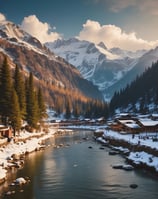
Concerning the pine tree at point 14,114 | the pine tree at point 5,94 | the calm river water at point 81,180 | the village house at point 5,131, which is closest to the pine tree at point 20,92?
the pine tree at point 5,94

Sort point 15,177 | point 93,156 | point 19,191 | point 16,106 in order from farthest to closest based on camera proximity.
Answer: point 16,106 → point 93,156 → point 15,177 → point 19,191

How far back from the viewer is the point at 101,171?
54.4 metres

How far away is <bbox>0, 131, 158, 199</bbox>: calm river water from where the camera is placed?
40.5m

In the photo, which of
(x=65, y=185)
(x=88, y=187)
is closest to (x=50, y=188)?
(x=65, y=185)

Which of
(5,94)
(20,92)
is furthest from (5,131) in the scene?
(20,92)

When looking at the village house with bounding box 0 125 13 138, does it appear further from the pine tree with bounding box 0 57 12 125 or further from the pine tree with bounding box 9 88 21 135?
the pine tree with bounding box 0 57 12 125

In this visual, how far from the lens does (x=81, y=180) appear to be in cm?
4819

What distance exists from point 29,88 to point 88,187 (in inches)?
2724

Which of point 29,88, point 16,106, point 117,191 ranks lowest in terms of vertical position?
point 117,191

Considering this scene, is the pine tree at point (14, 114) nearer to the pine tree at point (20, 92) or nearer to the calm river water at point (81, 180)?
the pine tree at point (20, 92)

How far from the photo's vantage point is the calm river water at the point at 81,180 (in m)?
40.5

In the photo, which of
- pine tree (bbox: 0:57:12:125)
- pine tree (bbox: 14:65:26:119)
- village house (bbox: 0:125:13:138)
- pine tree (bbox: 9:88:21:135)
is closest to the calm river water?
village house (bbox: 0:125:13:138)

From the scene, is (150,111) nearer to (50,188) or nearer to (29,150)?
(29,150)

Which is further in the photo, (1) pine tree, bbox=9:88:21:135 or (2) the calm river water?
(1) pine tree, bbox=9:88:21:135
